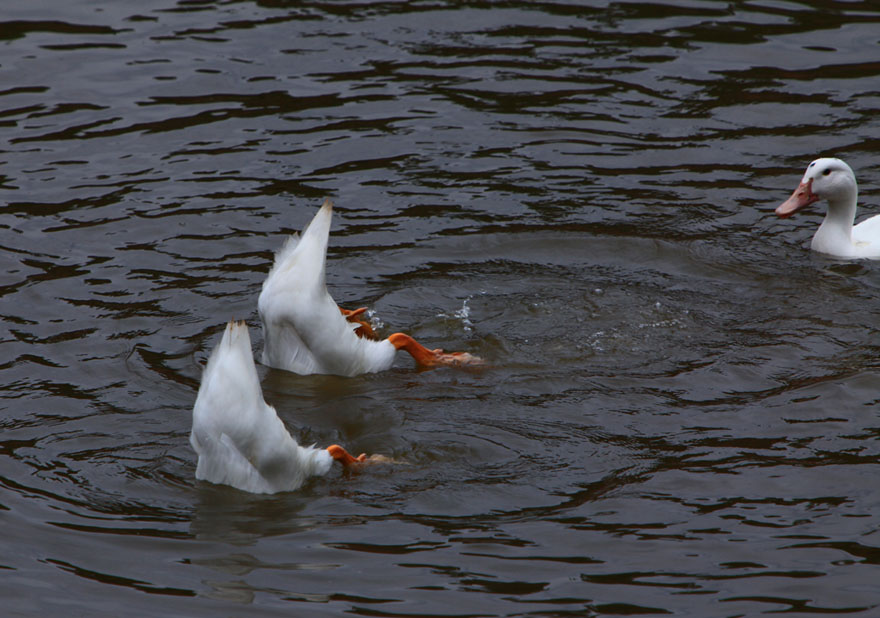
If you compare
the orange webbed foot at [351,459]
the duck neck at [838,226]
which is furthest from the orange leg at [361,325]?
the duck neck at [838,226]

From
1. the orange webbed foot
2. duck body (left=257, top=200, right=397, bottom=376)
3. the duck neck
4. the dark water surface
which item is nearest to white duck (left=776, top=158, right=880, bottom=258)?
the duck neck

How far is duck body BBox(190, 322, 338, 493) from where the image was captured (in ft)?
16.5

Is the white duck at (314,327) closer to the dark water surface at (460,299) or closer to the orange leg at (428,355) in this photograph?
the orange leg at (428,355)

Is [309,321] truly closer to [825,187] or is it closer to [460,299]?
[460,299]

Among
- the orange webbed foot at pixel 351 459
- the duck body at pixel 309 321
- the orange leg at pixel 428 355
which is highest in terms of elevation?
the duck body at pixel 309 321

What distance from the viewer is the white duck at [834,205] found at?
8453mm

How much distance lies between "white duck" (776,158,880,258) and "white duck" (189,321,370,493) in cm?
446

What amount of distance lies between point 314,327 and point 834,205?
427cm

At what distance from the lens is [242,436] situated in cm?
518

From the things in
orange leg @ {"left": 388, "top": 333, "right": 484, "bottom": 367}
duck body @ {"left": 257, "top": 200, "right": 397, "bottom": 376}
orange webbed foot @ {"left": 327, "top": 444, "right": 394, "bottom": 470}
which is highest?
duck body @ {"left": 257, "top": 200, "right": 397, "bottom": 376}

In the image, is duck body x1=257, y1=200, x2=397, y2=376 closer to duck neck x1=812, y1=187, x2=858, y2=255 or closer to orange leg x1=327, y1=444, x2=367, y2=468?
orange leg x1=327, y1=444, x2=367, y2=468

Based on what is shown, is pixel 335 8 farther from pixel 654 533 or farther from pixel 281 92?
pixel 654 533

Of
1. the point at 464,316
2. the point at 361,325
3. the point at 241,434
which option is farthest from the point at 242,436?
the point at 464,316

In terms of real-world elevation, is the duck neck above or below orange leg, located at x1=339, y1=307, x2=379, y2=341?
above
